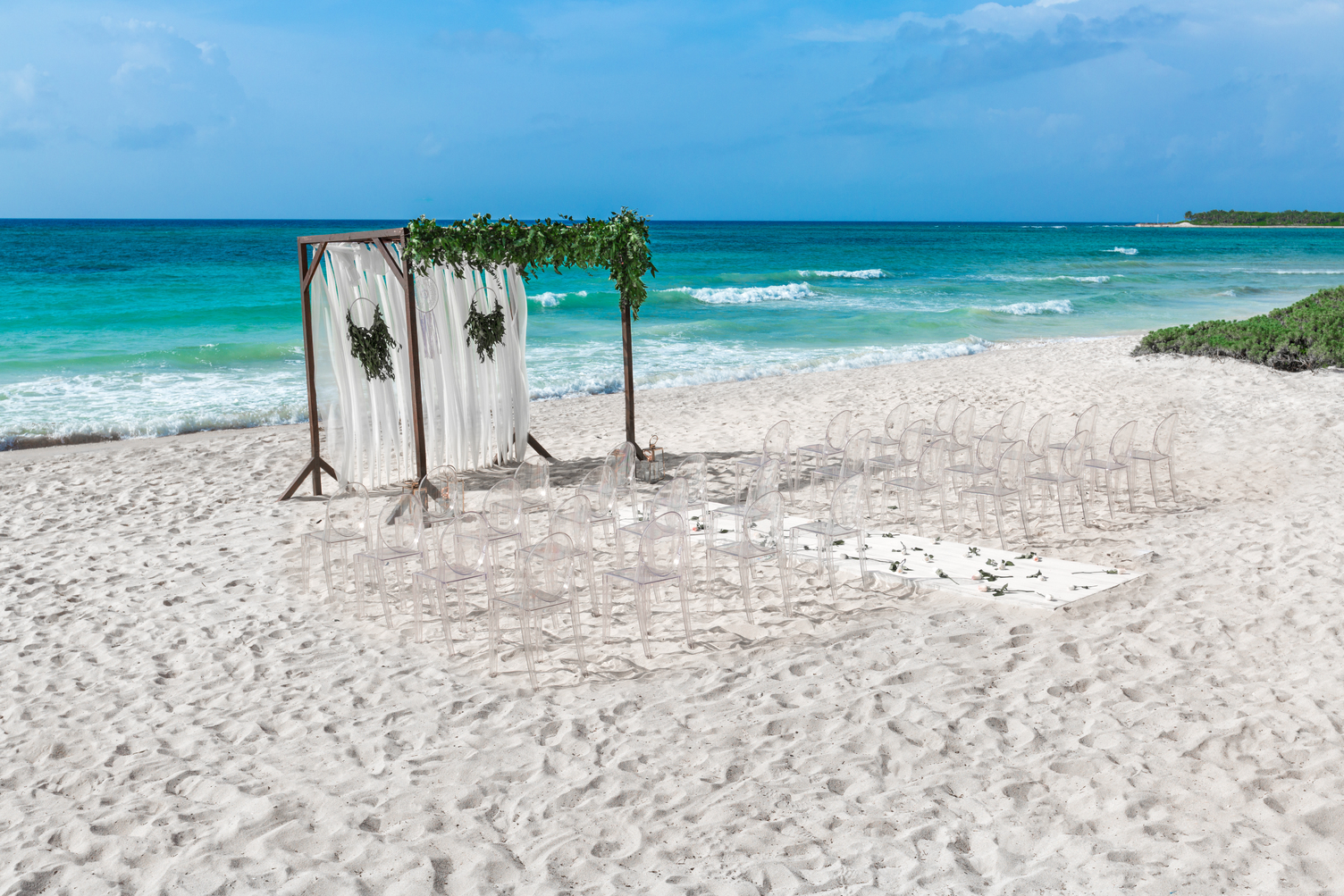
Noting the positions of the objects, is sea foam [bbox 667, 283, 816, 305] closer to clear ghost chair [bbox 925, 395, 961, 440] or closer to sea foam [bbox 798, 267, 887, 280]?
sea foam [bbox 798, 267, 887, 280]

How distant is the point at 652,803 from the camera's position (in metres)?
3.58

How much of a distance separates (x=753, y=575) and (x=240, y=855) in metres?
3.52

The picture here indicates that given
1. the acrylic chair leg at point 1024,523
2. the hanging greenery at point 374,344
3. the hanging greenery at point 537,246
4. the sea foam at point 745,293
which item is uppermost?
the hanging greenery at point 537,246

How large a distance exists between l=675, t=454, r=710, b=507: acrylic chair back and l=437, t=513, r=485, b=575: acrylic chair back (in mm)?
1451

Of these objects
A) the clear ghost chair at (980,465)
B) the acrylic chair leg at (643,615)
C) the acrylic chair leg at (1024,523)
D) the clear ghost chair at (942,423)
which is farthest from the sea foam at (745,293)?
the acrylic chair leg at (643,615)

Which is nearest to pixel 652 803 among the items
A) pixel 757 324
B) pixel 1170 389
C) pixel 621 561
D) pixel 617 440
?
pixel 621 561

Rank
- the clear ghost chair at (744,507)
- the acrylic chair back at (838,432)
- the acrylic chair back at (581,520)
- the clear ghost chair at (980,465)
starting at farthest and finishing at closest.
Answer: the acrylic chair back at (838,432)
the clear ghost chair at (980,465)
the clear ghost chair at (744,507)
the acrylic chair back at (581,520)

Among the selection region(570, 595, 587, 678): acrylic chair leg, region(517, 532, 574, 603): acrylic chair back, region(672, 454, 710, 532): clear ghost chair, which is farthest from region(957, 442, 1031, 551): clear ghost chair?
region(570, 595, 587, 678): acrylic chair leg

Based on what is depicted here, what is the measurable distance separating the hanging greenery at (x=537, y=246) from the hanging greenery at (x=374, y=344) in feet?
2.07

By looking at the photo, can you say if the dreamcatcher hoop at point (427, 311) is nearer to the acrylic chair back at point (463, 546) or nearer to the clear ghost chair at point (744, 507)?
the acrylic chair back at point (463, 546)

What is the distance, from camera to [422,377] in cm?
829

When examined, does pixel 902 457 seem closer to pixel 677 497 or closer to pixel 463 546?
pixel 677 497

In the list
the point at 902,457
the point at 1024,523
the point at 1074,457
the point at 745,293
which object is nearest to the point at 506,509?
the point at 902,457

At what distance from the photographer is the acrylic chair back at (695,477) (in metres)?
6.55
